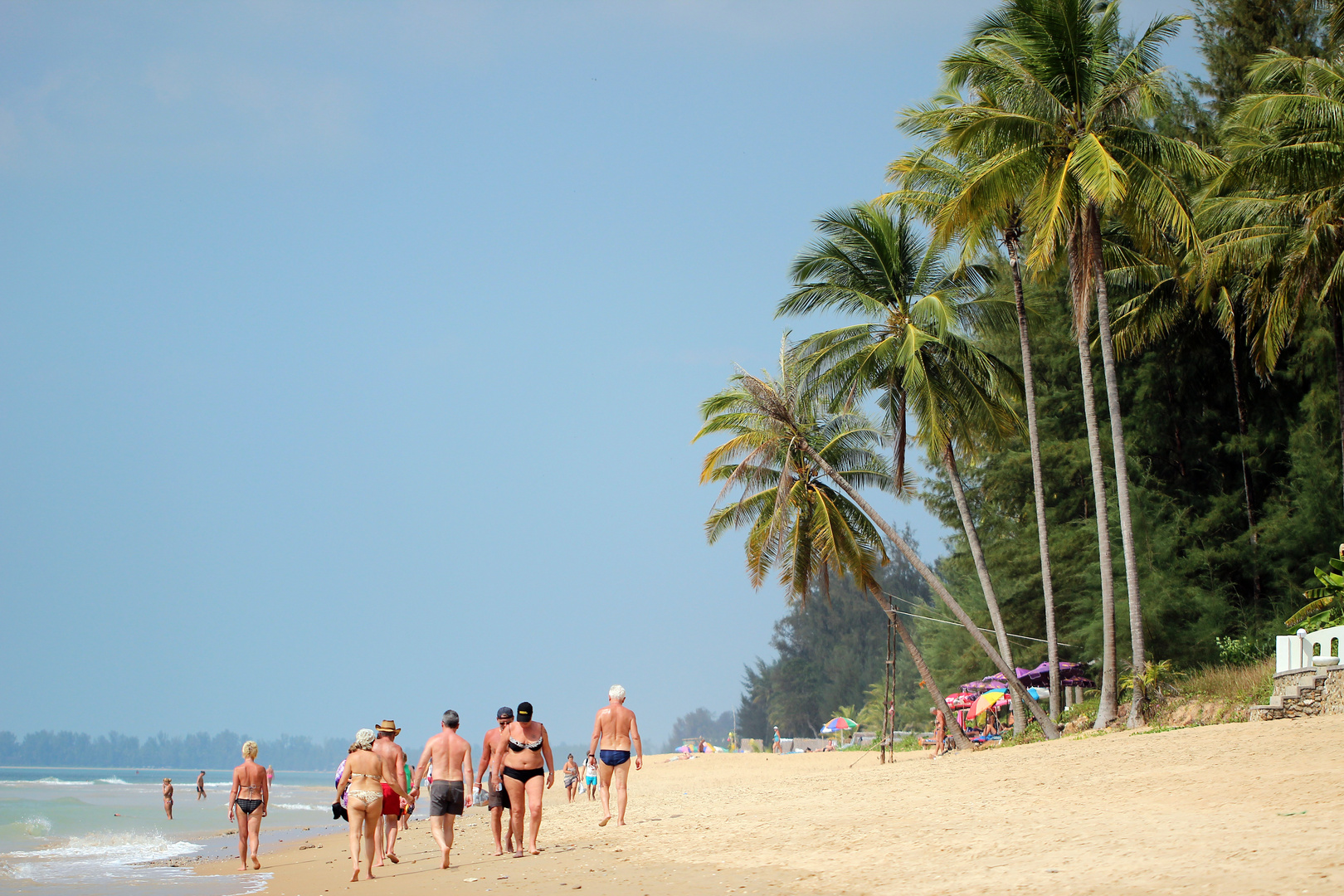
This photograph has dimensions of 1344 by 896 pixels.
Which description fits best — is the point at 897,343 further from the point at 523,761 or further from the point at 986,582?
the point at 523,761

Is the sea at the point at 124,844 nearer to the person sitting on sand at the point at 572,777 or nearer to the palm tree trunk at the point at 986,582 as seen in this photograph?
the person sitting on sand at the point at 572,777

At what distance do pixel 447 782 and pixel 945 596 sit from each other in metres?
14.2

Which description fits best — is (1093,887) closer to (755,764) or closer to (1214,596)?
(1214,596)

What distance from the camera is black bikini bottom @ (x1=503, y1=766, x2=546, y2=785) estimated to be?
31.5 feet

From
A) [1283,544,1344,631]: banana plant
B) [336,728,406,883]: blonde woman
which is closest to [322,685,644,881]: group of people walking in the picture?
[336,728,406,883]: blonde woman

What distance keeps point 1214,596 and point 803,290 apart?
11.5 m

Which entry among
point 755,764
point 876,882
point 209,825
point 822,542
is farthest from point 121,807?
point 876,882

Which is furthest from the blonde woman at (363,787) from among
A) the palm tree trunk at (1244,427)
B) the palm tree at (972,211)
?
the palm tree trunk at (1244,427)

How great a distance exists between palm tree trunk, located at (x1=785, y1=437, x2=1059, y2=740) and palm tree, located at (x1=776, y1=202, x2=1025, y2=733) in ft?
2.24

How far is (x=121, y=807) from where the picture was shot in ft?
132

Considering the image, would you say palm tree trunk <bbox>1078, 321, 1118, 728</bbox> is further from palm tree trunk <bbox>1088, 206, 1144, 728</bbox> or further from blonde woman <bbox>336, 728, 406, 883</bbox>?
blonde woman <bbox>336, 728, 406, 883</bbox>

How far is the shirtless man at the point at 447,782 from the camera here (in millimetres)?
9438

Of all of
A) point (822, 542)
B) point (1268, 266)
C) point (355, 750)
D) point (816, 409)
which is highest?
point (1268, 266)

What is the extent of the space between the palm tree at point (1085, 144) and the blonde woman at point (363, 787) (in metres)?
12.8
